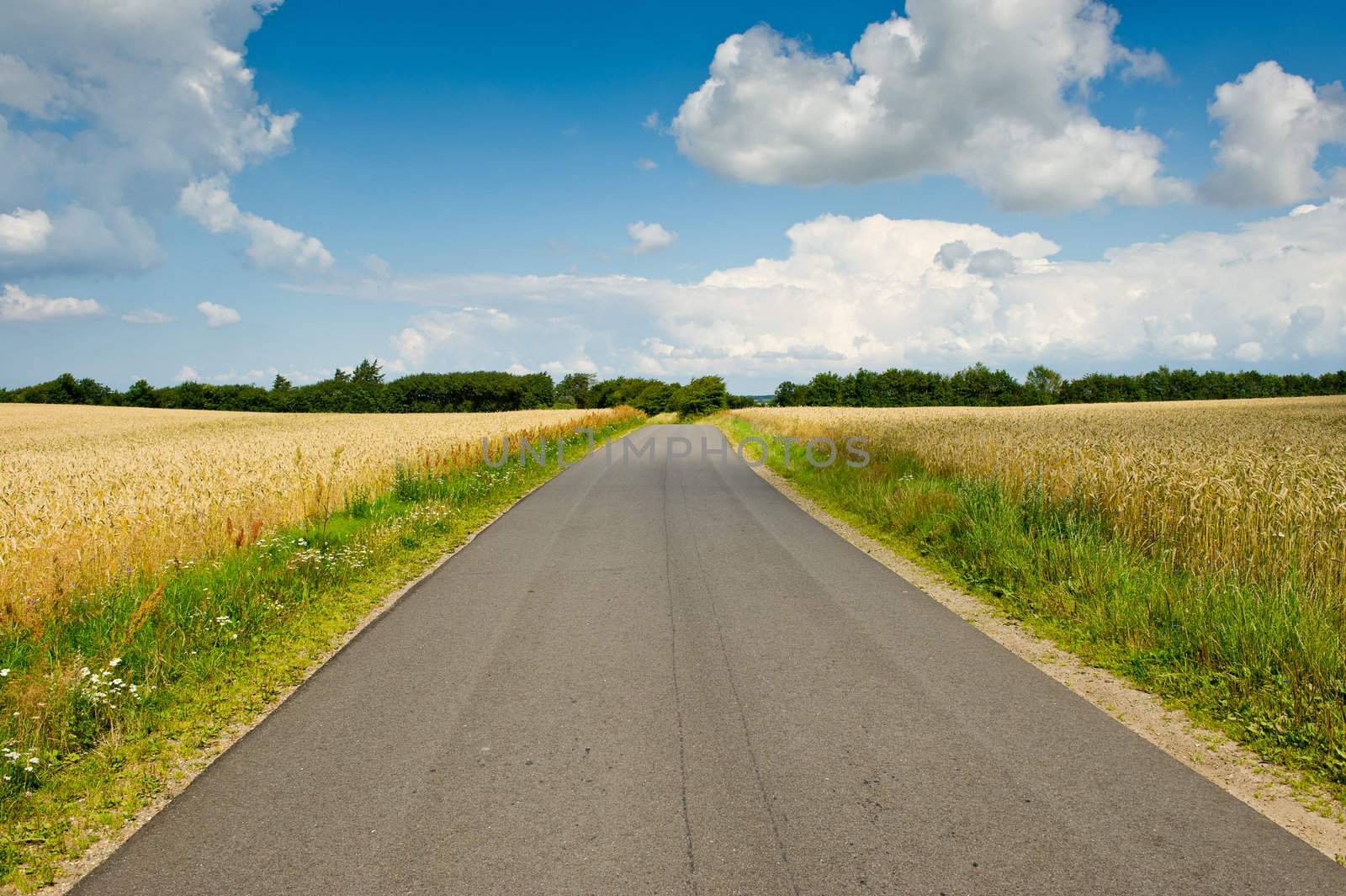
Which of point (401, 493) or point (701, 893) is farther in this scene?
point (401, 493)

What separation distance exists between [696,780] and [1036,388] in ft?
409

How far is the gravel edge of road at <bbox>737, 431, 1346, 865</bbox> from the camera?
3826 mm

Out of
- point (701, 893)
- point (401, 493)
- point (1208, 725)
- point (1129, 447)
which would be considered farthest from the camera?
point (401, 493)

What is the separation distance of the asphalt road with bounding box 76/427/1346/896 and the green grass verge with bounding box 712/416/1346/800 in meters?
0.81

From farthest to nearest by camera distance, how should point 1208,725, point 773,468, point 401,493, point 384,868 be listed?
point 773,468 < point 401,493 < point 1208,725 < point 384,868

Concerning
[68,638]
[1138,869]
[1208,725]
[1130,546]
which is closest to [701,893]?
[1138,869]

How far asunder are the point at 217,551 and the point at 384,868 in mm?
6947

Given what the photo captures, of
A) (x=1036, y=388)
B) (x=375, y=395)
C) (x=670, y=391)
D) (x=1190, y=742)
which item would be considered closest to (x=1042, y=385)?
(x=1036, y=388)

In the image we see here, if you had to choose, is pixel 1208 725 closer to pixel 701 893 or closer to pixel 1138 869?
pixel 1138 869

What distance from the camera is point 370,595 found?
328 inches

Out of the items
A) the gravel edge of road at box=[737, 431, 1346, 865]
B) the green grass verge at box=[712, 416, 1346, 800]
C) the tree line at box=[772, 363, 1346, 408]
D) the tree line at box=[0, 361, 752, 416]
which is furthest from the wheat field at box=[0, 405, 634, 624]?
the tree line at box=[772, 363, 1346, 408]

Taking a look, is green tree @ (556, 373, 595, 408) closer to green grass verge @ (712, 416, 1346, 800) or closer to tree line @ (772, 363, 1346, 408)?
tree line @ (772, 363, 1346, 408)

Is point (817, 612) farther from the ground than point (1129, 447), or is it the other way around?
point (1129, 447)

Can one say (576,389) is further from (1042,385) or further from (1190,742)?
(1190,742)
